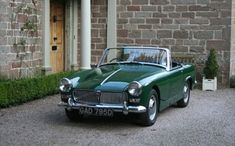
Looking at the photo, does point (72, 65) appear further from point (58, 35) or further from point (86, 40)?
point (86, 40)

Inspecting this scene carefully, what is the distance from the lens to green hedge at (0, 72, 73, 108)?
31.4 ft

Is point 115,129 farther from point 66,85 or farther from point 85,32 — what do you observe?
point 85,32

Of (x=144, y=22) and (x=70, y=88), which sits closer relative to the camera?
(x=70, y=88)

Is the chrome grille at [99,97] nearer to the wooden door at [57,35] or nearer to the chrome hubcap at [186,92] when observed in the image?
the chrome hubcap at [186,92]

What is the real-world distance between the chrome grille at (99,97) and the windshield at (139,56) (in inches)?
65.6

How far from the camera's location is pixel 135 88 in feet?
24.8

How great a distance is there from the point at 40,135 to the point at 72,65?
24.8 ft

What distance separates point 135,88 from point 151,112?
0.70 m

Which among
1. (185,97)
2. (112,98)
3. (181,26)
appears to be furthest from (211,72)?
(112,98)

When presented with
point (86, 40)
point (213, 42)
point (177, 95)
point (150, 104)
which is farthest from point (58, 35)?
point (150, 104)

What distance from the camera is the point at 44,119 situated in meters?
8.53

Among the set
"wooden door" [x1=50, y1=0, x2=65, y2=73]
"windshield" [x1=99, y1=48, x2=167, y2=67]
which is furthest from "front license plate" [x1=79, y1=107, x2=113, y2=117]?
"wooden door" [x1=50, y1=0, x2=65, y2=73]

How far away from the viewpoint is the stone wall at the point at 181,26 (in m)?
13.9

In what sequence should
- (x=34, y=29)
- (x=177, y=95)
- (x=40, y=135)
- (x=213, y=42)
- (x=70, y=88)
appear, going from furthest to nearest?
(x=213, y=42), (x=34, y=29), (x=177, y=95), (x=70, y=88), (x=40, y=135)
